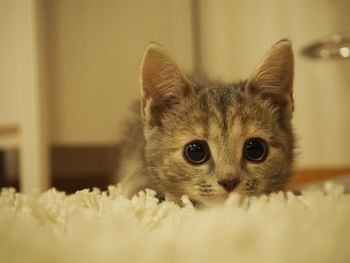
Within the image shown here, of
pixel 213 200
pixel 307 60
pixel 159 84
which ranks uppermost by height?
pixel 307 60

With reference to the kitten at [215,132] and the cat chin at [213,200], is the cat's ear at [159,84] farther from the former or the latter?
the cat chin at [213,200]

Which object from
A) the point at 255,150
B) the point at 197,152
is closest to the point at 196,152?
the point at 197,152

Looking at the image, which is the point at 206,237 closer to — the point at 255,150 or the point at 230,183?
the point at 230,183

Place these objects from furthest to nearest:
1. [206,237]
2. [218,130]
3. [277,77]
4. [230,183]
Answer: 1. [277,77]
2. [218,130]
3. [230,183]
4. [206,237]

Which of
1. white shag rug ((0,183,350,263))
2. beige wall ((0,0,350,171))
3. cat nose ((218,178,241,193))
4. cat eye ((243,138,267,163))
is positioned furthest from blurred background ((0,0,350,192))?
white shag rug ((0,183,350,263))

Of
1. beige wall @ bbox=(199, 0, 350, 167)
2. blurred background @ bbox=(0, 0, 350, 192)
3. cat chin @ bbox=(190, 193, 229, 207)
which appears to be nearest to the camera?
cat chin @ bbox=(190, 193, 229, 207)

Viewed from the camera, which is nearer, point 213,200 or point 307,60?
point 213,200

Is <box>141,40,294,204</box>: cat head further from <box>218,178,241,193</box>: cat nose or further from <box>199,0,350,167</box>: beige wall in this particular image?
<box>199,0,350,167</box>: beige wall

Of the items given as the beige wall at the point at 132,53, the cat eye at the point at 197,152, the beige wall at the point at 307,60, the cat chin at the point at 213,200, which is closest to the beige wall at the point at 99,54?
the beige wall at the point at 132,53
